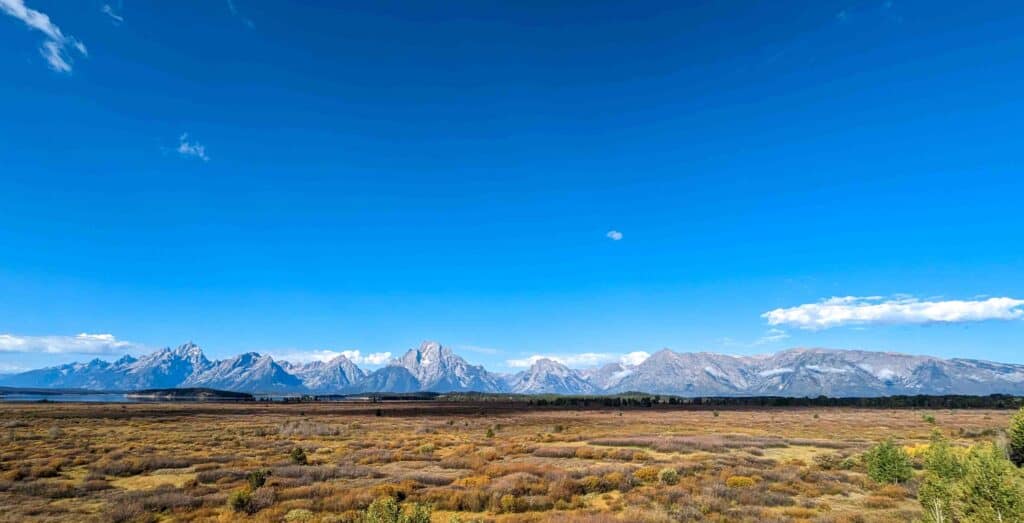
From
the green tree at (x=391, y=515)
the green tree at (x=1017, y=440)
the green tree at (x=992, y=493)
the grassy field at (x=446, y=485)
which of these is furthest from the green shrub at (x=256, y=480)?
the green tree at (x=1017, y=440)

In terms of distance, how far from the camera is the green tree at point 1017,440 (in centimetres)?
2316

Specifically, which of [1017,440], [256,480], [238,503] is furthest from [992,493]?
[256,480]

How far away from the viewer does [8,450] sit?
33688 millimetres

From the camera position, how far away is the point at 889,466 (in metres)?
23.4

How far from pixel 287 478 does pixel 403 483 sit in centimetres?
625

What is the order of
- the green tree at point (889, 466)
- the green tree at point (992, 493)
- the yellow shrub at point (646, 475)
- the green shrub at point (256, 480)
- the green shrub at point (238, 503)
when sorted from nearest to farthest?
the green tree at point (992, 493)
the green shrub at point (238, 503)
the green shrub at point (256, 480)
the green tree at point (889, 466)
the yellow shrub at point (646, 475)

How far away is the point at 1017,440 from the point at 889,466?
6.59 m

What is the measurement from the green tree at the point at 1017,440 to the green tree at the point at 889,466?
15.6ft

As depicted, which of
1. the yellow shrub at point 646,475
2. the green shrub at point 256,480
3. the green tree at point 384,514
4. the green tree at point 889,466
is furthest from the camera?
the yellow shrub at point 646,475

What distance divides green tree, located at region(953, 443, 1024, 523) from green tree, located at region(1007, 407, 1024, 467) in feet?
55.7

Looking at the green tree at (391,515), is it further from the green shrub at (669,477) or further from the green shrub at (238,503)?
the green shrub at (669,477)

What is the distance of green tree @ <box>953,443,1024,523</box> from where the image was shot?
36.1 ft

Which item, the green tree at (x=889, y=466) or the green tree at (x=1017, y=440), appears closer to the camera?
the green tree at (x=889, y=466)

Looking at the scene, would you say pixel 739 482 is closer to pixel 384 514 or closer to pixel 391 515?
pixel 391 515
